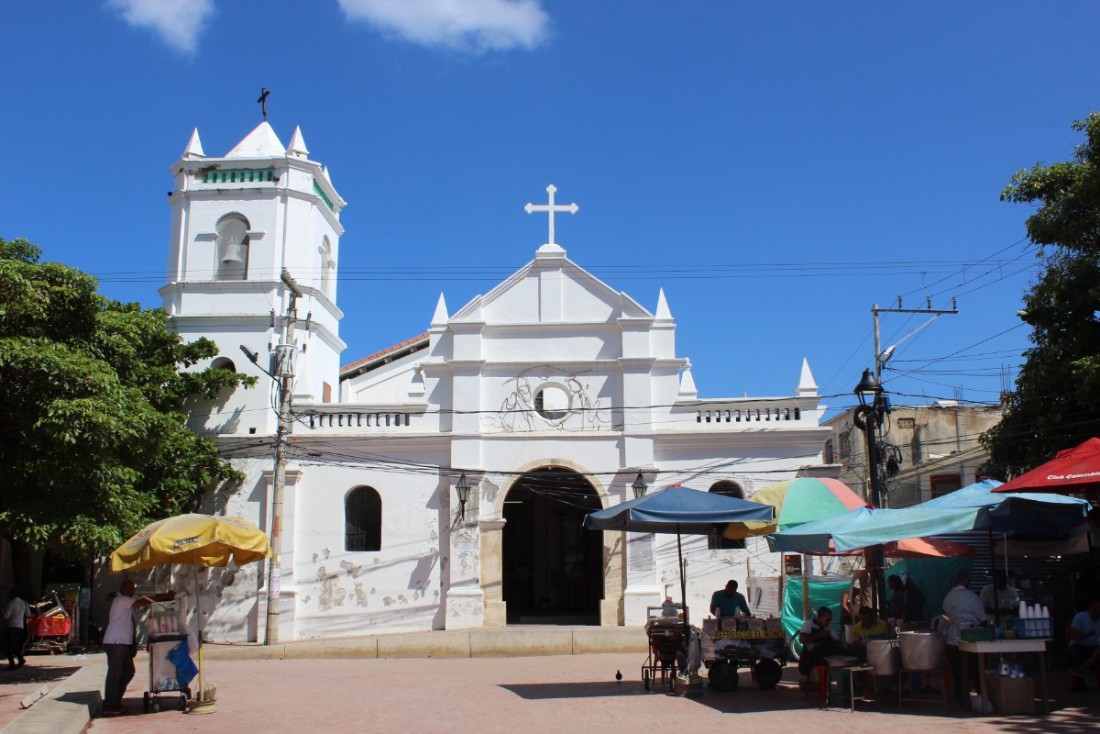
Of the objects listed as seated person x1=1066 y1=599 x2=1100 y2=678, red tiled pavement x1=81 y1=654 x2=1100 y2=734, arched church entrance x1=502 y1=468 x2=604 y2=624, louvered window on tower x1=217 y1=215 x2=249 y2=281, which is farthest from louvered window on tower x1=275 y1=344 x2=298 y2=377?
seated person x1=1066 y1=599 x2=1100 y2=678

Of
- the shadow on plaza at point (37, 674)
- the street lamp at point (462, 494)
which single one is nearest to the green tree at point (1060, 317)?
the street lamp at point (462, 494)

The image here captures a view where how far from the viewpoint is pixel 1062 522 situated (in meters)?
13.3

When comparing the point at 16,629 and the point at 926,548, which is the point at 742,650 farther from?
the point at 16,629

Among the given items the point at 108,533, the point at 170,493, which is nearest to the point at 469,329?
the point at 170,493

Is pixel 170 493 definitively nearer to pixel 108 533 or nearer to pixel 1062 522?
pixel 108 533

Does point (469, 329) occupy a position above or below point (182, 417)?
above

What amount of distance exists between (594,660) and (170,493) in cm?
961

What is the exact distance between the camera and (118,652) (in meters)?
12.0

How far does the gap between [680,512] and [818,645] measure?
2.26m

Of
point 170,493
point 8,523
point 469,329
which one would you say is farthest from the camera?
point 469,329

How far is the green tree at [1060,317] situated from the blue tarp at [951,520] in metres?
4.18

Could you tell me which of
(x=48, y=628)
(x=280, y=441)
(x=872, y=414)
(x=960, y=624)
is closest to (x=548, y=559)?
(x=280, y=441)

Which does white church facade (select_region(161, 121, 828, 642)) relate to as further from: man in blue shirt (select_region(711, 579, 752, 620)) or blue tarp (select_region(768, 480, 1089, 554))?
blue tarp (select_region(768, 480, 1089, 554))

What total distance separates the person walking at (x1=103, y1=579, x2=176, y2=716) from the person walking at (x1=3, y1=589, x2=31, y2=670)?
6.46 m
